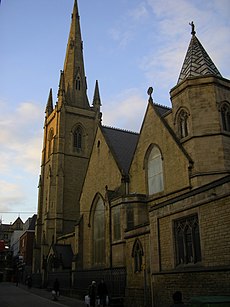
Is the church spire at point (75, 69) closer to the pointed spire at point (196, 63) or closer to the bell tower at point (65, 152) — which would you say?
the bell tower at point (65, 152)

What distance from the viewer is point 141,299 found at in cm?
1662

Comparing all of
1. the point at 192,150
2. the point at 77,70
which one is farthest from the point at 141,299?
the point at 77,70

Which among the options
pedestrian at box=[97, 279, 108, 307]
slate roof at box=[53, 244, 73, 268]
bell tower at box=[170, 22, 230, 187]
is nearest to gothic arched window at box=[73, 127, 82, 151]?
slate roof at box=[53, 244, 73, 268]

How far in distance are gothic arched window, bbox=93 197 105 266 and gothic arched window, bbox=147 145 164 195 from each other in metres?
7.35

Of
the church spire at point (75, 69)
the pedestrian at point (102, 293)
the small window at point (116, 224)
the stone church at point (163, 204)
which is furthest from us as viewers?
the church spire at point (75, 69)

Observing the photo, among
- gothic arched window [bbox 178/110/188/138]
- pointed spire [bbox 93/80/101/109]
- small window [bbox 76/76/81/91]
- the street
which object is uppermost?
small window [bbox 76/76/81/91]

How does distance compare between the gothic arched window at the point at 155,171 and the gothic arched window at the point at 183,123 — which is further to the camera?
the gothic arched window at the point at 155,171

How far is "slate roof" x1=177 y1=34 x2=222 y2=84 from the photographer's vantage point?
20.6 metres

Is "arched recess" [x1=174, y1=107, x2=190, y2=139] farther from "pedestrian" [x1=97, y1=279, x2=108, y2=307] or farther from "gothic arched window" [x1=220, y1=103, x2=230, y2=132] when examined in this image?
"pedestrian" [x1=97, y1=279, x2=108, y2=307]

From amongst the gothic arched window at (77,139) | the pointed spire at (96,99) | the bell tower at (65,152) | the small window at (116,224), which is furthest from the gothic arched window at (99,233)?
the pointed spire at (96,99)

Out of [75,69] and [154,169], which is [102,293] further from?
[75,69]

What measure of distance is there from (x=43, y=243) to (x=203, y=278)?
33.4 m

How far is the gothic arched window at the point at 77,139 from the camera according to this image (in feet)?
157

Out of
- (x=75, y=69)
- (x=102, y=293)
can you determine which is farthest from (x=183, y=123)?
(x=75, y=69)
